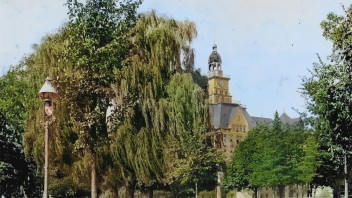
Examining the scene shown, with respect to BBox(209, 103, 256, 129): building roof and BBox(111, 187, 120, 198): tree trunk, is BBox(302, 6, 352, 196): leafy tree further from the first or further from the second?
BBox(209, 103, 256, 129): building roof

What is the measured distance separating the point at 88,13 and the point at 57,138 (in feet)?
20.0

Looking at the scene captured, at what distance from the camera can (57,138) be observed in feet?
94.8

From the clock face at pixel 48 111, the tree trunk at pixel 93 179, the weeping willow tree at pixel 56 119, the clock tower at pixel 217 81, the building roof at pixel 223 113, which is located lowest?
the tree trunk at pixel 93 179

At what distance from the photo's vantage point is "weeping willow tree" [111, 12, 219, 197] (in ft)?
90.3

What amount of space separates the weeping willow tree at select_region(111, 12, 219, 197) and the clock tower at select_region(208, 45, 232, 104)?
434 feet

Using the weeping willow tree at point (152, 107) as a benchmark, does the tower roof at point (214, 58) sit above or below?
above

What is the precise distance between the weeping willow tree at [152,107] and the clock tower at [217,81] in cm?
13228

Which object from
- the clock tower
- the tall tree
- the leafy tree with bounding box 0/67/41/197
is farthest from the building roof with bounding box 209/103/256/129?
the tall tree

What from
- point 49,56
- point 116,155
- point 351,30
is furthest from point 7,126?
point 351,30

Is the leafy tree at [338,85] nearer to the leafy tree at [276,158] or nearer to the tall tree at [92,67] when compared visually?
the tall tree at [92,67]

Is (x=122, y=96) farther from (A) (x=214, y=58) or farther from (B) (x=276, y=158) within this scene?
(A) (x=214, y=58)

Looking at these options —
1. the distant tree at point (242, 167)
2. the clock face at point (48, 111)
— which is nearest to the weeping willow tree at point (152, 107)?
the clock face at point (48, 111)

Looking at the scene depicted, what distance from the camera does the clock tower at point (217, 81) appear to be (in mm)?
162375

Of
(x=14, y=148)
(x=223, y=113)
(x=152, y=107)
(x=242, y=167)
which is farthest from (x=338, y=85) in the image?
(x=223, y=113)
